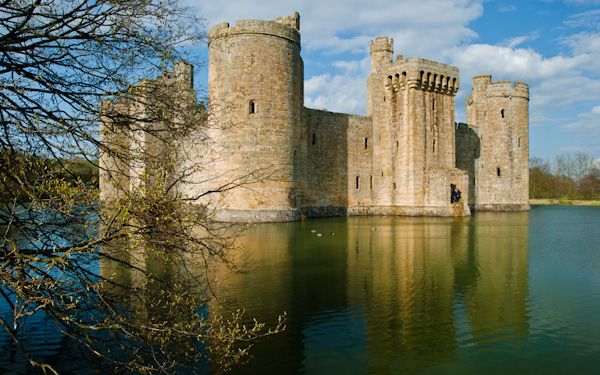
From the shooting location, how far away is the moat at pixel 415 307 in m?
5.68

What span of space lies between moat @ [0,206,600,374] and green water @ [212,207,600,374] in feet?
0.07

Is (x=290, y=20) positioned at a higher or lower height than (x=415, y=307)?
higher

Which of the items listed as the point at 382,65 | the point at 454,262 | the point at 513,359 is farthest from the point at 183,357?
the point at 382,65

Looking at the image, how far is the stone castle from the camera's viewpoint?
2144cm

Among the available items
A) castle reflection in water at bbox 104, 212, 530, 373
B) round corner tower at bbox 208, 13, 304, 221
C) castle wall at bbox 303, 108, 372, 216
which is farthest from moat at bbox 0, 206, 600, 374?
castle wall at bbox 303, 108, 372, 216

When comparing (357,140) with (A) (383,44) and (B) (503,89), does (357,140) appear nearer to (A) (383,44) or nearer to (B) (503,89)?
(A) (383,44)

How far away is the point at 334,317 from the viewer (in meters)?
7.15

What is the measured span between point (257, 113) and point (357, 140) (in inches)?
326

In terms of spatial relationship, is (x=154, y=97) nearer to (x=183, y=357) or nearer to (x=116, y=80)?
(x=116, y=80)

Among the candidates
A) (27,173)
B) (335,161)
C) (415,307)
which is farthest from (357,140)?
(27,173)

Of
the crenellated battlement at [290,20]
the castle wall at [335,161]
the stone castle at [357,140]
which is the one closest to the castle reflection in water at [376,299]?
the stone castle at [357,140]

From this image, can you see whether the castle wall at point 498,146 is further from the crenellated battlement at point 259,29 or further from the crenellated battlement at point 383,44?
the crenellated battlement at point 259,29

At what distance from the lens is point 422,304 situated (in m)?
7.98

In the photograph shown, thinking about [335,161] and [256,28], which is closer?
[256,28]
